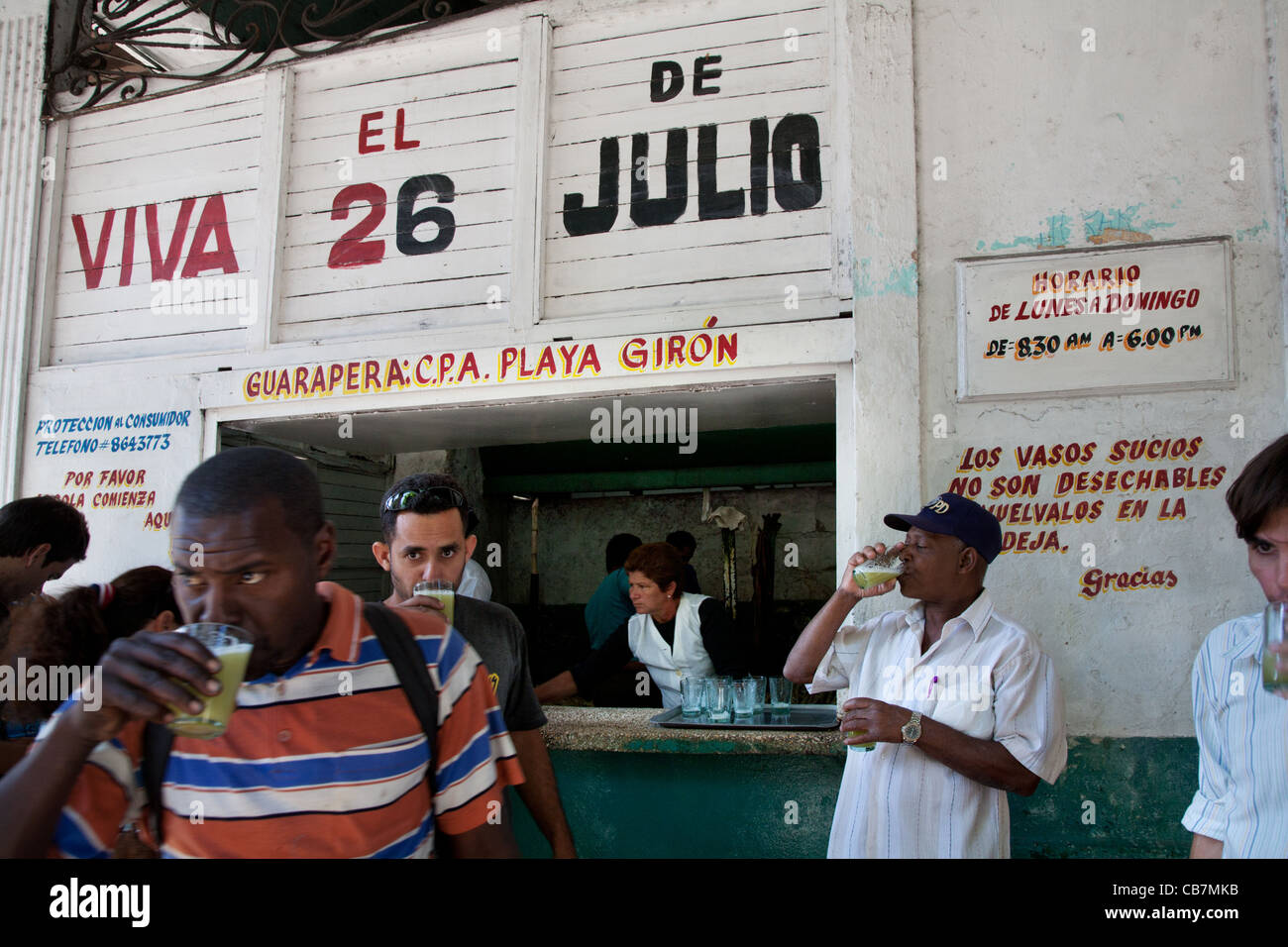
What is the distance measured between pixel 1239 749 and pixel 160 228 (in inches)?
210

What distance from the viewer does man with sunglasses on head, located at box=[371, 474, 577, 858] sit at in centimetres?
273

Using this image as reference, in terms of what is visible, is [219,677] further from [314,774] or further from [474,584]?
[474,584]

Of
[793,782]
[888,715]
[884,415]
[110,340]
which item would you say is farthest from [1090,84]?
[110,340]

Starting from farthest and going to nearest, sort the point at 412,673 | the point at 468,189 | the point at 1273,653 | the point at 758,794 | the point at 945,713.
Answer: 1. the point at 468,189
2. the point at 758,794
3. the point at 945,713
4. the point at 1273,653
5. the point at 412,673

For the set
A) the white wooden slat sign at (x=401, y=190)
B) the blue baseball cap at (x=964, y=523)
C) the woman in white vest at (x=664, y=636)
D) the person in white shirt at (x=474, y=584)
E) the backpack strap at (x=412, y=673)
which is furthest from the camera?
the person in white shirt at (x=474, y=584)

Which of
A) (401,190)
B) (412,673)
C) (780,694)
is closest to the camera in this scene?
(412,673)

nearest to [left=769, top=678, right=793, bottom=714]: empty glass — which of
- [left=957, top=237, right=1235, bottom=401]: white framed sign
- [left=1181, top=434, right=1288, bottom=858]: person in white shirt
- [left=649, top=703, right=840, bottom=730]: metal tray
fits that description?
[left=649, top=703, right=840, bottom=730]: metal tray

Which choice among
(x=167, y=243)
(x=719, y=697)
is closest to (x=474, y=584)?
(x=719, y=697)

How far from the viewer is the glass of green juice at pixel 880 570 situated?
3010 millimetres

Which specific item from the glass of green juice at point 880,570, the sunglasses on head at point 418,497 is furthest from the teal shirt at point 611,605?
the sunglasses on head at point 418,497

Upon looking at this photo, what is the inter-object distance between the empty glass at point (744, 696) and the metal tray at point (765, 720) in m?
0.02

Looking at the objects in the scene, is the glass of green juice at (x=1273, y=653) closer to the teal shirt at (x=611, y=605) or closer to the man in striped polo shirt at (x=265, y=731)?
the man in striped polo shirt at (x=265, y=731)

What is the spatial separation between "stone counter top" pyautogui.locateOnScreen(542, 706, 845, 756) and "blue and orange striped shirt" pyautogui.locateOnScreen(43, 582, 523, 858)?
1987 mm

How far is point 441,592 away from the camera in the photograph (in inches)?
105
